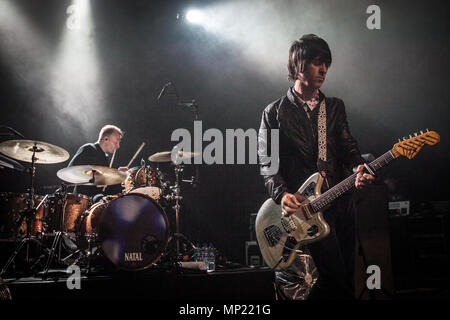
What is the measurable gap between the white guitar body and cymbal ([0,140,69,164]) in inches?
116

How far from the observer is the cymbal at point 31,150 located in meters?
4.36

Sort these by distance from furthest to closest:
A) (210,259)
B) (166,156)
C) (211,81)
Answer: (211,81), (166,156), (210,259)

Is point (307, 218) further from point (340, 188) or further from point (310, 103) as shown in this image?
point (310, 103)

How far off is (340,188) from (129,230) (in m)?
2.54

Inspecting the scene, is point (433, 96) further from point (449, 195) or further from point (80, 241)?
point (80, 241)

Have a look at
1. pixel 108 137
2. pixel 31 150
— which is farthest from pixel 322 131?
pixel 108 137

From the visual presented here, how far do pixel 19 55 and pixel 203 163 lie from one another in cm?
336

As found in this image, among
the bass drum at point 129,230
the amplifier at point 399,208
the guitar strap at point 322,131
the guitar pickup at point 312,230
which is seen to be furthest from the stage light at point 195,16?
the guitar pickup at point 312,230

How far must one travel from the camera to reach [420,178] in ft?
20.7

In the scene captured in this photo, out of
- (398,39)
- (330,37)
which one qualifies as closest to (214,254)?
(330,37)

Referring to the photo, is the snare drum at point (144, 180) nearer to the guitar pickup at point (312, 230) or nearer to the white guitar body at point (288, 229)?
the white guitar body at point (288, 229)

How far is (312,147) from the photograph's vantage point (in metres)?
2.64

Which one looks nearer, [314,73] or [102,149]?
[314,73]

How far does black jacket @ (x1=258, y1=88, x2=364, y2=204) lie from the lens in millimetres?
2623
